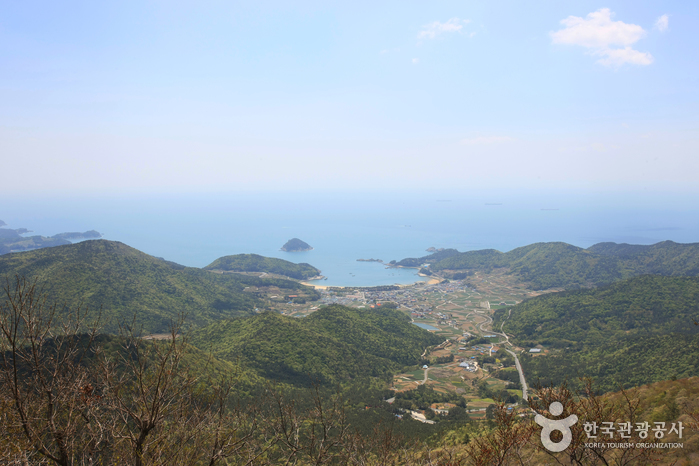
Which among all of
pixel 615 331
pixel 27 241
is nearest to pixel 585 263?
pixel 615 331

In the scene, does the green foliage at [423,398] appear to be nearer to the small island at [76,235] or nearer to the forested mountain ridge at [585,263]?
the forested mountain ridge at [585,263]

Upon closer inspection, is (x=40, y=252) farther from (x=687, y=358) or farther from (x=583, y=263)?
(x=583, y=263)

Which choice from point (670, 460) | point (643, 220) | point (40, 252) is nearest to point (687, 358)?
point (670, 460)

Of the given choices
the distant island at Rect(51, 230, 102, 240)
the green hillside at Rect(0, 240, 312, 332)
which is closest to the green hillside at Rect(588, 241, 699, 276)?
the green hillside at Rect(0, 240, 312, 332)

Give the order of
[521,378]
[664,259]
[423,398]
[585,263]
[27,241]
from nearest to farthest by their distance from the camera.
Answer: [423,398], [521,378], [664,259], [585,263], [27,241]

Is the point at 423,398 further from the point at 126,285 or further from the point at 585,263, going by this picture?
the point at 585,263
